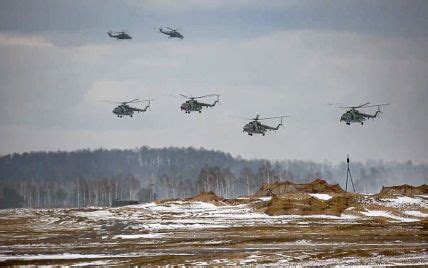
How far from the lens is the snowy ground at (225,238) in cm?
4331

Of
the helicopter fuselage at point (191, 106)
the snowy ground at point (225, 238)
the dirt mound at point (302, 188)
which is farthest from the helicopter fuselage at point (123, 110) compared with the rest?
the snowy ground at point (225, 238)

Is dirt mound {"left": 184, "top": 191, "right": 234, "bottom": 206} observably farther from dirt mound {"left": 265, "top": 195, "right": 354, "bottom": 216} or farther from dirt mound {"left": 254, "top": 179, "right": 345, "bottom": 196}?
dirt mound {"left": 265, "top": 195, "right": 354, "bottom": 216}

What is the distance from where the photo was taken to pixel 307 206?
86.4 m

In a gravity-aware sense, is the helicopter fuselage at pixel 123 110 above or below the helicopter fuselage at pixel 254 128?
above

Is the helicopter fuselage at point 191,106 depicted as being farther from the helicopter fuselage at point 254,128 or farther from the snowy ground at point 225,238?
the snowy ground at point 225,238

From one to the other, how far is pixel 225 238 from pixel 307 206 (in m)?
31.4

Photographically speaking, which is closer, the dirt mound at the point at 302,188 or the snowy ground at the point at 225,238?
the snowy ground at the point at 225,238

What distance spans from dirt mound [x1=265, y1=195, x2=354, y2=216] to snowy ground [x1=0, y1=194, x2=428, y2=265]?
1.37 m

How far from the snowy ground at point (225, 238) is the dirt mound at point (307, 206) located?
1.37 meters

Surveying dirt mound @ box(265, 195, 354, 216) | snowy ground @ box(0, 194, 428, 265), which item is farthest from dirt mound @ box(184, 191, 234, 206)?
dirt mound @ box(265, 195, 354, 216)

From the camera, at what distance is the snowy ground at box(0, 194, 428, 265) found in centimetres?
4331

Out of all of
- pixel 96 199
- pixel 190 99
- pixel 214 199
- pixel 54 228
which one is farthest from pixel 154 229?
pixel 96 199

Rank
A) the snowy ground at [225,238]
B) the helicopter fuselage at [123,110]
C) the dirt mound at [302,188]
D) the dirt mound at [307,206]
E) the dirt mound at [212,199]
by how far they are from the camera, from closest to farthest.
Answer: the snowy ground at [225,238], the dirt mound at [307,206], the dirt mound at [212,199], the dirt mound at [302,188], the helicopter fuselage at [123,110]

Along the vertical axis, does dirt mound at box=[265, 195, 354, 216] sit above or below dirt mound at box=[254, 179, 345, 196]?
below
